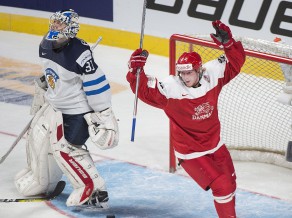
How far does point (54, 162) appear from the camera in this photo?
5.35m

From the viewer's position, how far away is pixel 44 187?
5.42 m

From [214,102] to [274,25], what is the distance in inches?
127

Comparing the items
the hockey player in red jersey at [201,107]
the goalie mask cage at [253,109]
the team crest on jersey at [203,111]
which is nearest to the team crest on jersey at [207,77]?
the hockey player in red jersey at [201,107]

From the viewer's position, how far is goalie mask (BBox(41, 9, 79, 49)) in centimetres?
494

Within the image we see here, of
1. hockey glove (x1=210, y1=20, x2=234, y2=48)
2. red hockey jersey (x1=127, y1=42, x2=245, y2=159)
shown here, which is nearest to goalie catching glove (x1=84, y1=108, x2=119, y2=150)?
red hockey jersey (x1=127, y1=42, x2=245, y2=159)

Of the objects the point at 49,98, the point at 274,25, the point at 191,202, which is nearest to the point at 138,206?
the point at 191,202

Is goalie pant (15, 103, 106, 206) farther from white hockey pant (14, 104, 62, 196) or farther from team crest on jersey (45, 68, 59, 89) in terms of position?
team crest on jersey (45, 68, 59, 89)

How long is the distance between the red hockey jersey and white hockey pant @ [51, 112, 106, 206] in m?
0.65

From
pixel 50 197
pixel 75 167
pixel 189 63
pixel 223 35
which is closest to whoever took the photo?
pixel 189 63

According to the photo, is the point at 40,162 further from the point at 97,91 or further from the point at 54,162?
the point at 97,91

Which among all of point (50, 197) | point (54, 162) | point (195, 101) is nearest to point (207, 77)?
point (195, 101)

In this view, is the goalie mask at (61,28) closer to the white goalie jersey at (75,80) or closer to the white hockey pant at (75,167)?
the white goalie jersey at (75,80)

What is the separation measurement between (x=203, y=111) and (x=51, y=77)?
3.34ft

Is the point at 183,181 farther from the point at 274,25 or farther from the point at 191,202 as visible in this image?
the point at 274,25
